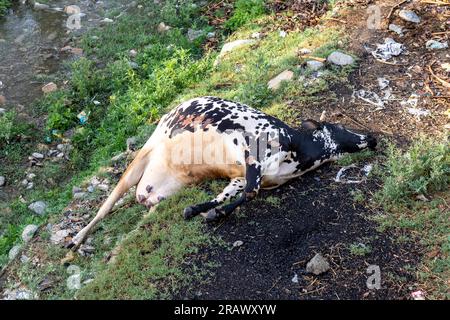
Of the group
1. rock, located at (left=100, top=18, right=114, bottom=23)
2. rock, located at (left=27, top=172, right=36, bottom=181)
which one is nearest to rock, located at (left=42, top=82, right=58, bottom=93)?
rock, located at (left=27, top=172, right=36, bottom=181)

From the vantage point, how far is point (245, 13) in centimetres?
781

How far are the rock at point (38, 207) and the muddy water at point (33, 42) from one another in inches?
66.8

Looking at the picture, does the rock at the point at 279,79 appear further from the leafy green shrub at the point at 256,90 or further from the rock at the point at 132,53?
the rock at the point at 132,53

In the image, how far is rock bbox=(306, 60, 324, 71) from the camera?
6216 millimetres

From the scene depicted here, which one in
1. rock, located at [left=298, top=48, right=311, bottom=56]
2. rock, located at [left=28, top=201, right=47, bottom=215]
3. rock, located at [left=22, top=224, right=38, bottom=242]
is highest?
rock, located at [left=298, top=48, right=311, bottom=56]

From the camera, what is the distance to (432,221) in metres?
4.28

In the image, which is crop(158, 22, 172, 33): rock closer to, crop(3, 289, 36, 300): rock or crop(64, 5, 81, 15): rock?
crop(64, 5, 81, 15): rock

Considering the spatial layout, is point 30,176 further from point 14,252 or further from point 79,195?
point 14,252

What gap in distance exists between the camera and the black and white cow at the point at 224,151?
4668mm

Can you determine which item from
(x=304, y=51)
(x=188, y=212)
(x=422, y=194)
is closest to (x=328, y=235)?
(x=422, y=194)

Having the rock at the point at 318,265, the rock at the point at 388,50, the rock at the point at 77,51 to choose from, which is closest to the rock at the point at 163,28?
the rock at the point at 77,51

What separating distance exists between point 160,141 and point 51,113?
215 cm

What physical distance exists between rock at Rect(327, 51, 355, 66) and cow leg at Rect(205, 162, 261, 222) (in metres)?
2.16

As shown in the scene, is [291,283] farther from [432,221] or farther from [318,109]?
[318,109]
